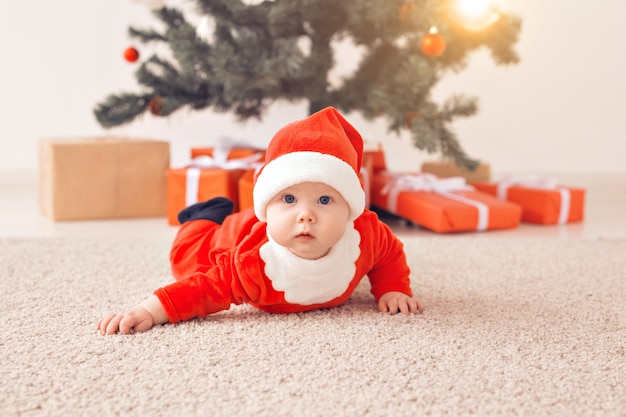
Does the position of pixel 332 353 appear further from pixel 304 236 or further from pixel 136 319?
pixel 136 319

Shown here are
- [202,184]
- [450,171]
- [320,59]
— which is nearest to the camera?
[202,184]

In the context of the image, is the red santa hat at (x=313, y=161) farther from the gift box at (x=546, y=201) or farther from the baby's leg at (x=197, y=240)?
the gift box at (x=546, y=201)

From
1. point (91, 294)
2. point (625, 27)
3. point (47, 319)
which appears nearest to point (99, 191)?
point (91, 294)

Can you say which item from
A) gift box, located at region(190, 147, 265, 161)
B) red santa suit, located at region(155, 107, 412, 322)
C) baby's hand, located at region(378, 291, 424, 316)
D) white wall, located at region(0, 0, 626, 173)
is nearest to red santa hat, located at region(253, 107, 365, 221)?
red santa suit, located at region(155, 107, 412, 322)

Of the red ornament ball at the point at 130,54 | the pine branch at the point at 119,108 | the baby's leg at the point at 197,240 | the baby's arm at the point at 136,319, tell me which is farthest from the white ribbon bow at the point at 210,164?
the baby's arm at the point at 136,319

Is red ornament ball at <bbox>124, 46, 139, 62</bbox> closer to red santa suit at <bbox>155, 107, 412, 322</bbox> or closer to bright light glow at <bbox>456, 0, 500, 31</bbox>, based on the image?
bright light glow at <bbox>456, 0, 500, 31</bbox>

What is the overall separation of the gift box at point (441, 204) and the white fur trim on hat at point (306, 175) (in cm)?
76

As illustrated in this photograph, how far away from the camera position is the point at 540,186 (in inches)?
77.5

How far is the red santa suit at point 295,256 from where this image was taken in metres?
0.89

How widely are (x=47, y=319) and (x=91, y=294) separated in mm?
141

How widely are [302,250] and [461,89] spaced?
68.7 inches

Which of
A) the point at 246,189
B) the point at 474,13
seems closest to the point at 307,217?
the point at 246,189

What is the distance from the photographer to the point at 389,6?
1.67m

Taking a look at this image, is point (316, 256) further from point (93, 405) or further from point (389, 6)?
point (389, 6)
